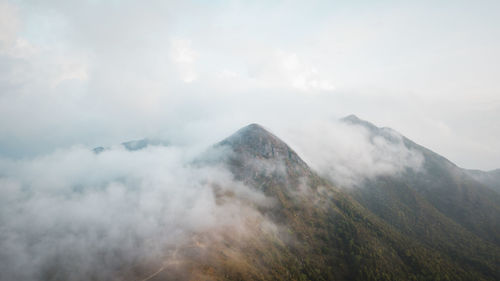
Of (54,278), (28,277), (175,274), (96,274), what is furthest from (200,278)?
(28,277)

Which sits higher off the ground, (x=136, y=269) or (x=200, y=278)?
(x=200, y=278)

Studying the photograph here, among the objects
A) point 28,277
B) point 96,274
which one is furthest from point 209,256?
point 28,277

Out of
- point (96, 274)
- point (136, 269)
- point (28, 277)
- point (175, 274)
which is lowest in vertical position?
point (28, 277)

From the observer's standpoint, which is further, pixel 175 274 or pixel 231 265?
pixel 231 265

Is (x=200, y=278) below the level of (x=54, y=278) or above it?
above

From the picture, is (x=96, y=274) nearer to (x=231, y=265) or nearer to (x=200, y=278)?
(x=200, y=278)

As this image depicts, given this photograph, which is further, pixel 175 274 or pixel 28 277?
pixel 28 277

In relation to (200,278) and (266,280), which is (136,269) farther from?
(266,280)

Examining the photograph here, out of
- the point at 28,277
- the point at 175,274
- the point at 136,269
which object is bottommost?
the point at 28,277
